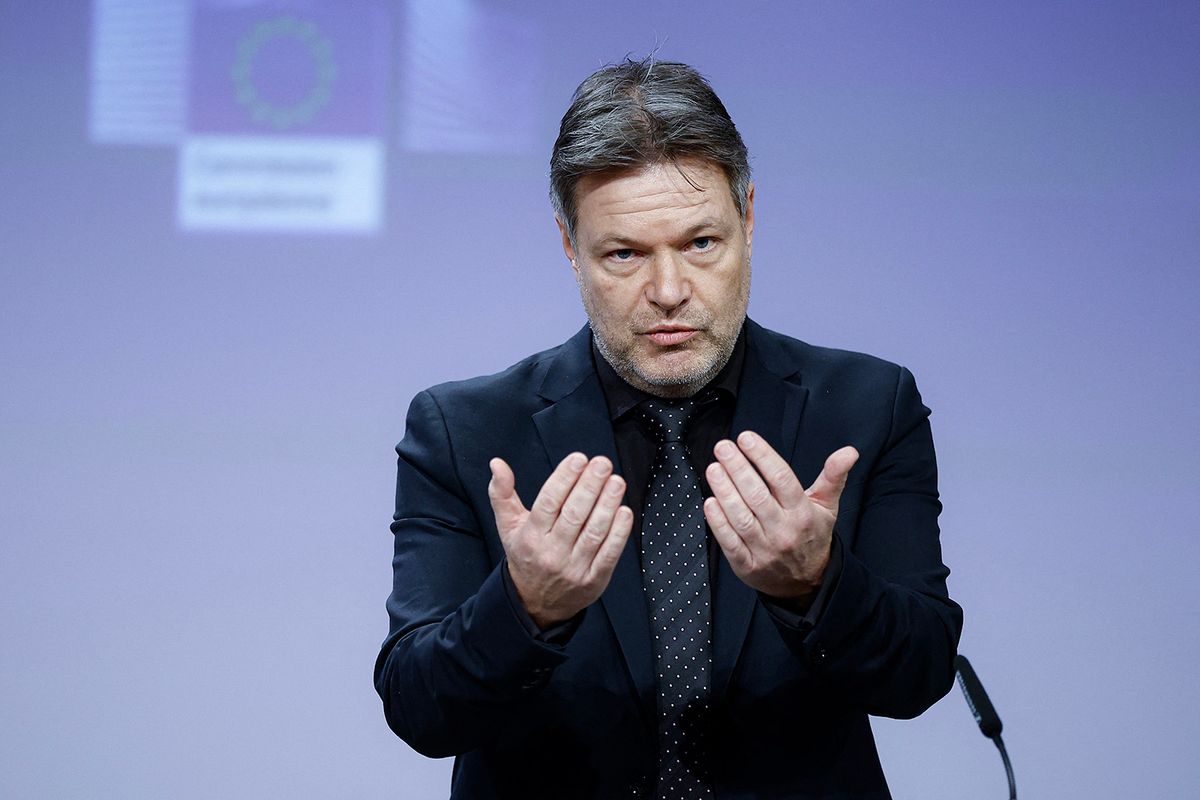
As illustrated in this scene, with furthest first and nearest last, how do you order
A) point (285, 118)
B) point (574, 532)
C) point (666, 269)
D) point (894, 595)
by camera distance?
point (285, 118)
point (666, 269)
point (894, 595)
point (574, 532)

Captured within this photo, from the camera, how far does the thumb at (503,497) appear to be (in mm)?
1404

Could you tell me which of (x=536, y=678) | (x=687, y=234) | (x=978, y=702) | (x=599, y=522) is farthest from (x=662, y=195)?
(x=978, y=702)

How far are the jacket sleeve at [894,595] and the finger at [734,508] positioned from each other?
0.12 m

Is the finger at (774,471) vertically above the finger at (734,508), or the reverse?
the finger at (774,471)

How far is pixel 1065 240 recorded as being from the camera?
303 cm

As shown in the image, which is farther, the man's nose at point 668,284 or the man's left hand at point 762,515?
the man's nose at point 668,284

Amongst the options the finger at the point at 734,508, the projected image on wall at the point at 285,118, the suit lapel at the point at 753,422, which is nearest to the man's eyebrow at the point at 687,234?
the suit lapel at the point at 753,422

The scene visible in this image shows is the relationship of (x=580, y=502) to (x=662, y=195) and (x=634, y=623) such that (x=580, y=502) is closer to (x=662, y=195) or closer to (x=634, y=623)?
(x=634, y=623)

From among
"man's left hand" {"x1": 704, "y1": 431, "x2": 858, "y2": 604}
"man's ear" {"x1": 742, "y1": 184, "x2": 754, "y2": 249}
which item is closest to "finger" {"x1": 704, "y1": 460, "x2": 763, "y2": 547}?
"man's left hand" {"x1": 704, "y1": 431, "x2": 858, "y2": 604}

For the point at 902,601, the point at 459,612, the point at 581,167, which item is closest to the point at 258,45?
the point at 581,167

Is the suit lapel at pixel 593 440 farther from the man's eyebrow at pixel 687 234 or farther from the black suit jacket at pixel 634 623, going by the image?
the man's eyebrow at pixel 687 234

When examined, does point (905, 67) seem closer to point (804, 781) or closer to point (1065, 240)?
point (1065, 240)

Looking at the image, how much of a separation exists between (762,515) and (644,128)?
2.07ft

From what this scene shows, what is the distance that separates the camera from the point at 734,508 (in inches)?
53.7
